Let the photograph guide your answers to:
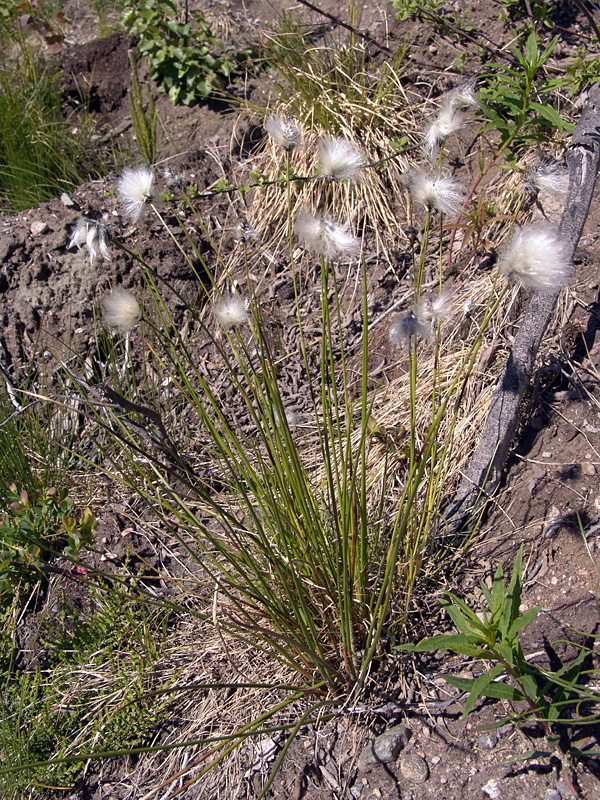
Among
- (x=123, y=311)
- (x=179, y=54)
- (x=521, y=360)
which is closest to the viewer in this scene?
(x=123, y=311)

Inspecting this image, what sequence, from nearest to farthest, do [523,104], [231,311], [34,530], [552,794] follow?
[552,794] < [231,311] < [34,530] < [523,104]

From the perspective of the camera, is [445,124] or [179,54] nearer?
[445,124]

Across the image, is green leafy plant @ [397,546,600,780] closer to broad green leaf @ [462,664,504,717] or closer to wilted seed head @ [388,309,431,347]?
broad green leaf @ [462,664,504,717]

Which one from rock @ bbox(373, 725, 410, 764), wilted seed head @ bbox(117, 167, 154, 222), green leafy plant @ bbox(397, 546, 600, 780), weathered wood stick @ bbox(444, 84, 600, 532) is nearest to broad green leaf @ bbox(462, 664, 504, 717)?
green leafy plant @ bbox(397, 546, 600, 780)

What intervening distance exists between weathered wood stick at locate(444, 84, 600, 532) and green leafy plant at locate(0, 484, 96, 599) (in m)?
1.27

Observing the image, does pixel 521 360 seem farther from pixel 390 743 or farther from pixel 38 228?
pixel 38 228

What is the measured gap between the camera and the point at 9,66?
3.95m

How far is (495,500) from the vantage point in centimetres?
177

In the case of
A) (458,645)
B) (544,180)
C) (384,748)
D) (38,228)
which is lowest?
(384,748)

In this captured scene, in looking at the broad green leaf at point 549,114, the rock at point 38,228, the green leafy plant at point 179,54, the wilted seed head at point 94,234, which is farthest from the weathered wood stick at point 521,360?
the rock at point 38,228

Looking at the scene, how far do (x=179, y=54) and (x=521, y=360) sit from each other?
262 cm

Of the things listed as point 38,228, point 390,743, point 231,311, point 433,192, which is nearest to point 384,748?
point 390,743

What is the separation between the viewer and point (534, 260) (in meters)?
1.05

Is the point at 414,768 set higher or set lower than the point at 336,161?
lower
